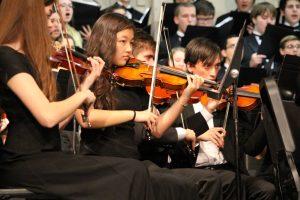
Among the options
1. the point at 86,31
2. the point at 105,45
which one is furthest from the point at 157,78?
the point at 86,31

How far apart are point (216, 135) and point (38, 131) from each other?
1.10 m

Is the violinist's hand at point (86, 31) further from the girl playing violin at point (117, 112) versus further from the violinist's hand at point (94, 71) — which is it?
the violinist's hand at point (94, 71)

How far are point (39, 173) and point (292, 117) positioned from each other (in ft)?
4.82

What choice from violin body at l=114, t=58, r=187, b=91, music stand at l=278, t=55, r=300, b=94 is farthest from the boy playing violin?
music stand at l=278, t=55, r=300, b=94

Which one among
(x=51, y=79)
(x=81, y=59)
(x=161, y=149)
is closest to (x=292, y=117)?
(x=161, y=149)

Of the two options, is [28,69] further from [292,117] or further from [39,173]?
[292,117]

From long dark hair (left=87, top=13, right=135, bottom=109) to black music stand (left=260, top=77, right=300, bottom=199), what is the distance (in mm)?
849

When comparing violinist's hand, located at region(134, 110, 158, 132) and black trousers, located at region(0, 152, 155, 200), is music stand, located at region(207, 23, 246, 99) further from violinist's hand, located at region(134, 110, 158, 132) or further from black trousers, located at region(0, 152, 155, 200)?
black trousers, located at region(0, 152, 155, 200)

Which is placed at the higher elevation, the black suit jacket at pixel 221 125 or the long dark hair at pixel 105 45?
the long dark hair at pixel 105 45

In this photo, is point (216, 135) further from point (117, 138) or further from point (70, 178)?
point (70, 178)

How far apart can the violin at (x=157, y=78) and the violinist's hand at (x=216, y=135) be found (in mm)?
291

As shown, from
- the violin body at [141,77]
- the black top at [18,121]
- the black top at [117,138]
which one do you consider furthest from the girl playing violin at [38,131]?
the violin body at [141,77]

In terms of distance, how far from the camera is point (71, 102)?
2441 millimetres

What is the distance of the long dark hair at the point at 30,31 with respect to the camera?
2.47 metres
